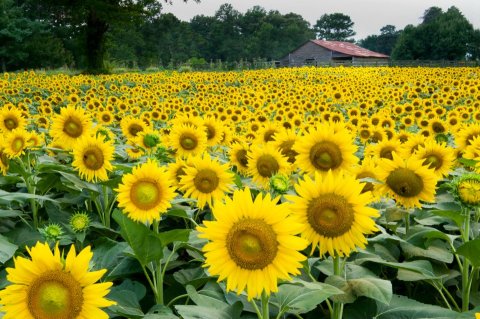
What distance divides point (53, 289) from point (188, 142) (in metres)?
2.43

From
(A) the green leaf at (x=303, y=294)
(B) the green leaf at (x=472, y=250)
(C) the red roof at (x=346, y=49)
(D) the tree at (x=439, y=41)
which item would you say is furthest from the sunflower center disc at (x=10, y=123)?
(C) the red roof at (x=346, y=49)

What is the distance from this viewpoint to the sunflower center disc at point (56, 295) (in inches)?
58.7

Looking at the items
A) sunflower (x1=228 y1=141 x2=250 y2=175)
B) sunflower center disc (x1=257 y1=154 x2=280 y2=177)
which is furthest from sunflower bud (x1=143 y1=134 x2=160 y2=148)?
sunflower center disc (x1=257 y1=154 x2=280 y2=177)

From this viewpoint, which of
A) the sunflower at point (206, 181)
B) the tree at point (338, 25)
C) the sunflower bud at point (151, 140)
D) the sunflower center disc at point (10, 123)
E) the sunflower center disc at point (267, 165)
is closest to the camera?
the sunflower at point (206, 181)

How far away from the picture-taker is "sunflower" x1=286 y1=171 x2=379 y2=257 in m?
1.86

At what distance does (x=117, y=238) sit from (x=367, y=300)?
5.40 feet

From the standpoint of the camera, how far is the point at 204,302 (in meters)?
1.97

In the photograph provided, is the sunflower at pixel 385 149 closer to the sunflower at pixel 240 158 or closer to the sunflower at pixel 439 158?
the sunflower at pixel 439 158

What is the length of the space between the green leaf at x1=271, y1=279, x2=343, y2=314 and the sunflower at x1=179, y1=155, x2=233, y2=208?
806mm

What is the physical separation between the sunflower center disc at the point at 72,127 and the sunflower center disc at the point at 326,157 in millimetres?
2106

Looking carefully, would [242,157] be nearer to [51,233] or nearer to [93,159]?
[93,159]

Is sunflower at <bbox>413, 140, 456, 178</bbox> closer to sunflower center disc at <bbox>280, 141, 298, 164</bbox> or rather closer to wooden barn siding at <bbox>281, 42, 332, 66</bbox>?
sunflower center disc at <bbox>280, 141, 298, 164</bbox>

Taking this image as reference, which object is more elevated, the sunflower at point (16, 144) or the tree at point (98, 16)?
the tree at point (98, 16)

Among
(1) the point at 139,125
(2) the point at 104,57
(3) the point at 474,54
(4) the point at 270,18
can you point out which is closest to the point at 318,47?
(3) the point at 474,54
